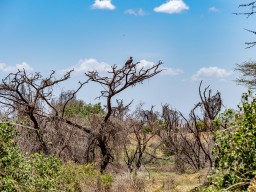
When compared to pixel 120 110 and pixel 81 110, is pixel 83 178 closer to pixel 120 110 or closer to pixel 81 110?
pixel 120 110

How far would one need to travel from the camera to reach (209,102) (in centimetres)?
2080

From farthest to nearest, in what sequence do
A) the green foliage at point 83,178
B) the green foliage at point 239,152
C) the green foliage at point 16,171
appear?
the green foliage at point 83,178, the green foliage at point 16,171, the green foliage at point 239,152

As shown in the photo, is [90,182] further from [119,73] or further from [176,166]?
[176,166]

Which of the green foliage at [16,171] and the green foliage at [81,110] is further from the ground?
the green foliage at [81,110]

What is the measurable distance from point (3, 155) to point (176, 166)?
49.1 ft

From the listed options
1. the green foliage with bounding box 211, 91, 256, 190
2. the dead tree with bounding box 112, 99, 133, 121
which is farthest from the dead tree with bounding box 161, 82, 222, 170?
the green foliage with bounding box 211, 91, 256, 190

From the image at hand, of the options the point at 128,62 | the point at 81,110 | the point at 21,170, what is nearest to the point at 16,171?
the point at 21,170

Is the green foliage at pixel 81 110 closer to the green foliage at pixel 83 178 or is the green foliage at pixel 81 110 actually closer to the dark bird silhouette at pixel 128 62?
the dark bird silhouette at pixel 128 62

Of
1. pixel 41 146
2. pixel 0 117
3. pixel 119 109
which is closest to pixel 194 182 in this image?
pixel 119 109

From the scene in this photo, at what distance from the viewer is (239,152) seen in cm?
818

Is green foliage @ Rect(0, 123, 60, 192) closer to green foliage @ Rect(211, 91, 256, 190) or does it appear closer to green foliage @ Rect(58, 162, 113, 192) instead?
green foliage @ Rect(58, 162, 113, 192)

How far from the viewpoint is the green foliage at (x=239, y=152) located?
8.06 meters

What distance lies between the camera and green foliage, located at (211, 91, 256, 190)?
→ 26.5ft

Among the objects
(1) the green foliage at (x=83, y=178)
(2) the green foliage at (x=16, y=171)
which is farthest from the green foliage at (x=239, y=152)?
(1) the green foliage at (x=83, y=178)
